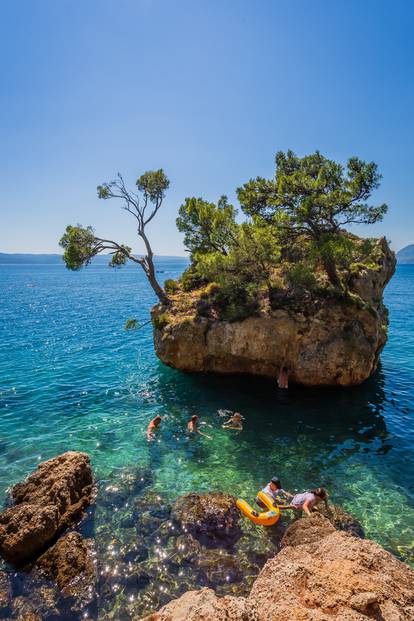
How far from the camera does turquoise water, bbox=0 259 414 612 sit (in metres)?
16.1

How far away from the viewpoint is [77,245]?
95.0 feet

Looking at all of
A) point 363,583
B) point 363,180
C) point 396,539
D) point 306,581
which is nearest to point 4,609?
point 306,581

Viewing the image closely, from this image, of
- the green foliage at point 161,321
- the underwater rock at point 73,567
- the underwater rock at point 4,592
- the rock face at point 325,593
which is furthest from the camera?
the green foliage at point 161,321

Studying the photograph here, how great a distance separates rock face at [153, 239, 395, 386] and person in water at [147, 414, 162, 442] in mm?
7351

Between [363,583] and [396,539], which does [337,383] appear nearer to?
[396,539]

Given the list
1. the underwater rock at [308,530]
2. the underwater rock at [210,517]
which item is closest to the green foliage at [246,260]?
the underwater rock at [210,517]

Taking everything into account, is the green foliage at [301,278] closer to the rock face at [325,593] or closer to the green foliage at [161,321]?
the green foliage at [161,321]


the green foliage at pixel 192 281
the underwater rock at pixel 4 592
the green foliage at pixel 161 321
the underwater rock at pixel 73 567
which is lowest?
the underwater rock at pixel 4 592

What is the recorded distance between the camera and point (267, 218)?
28.9 meters

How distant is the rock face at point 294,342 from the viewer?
80.8 ft

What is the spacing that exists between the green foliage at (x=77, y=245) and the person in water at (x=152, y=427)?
15.6 metres

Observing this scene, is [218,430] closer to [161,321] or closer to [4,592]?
[161,321]

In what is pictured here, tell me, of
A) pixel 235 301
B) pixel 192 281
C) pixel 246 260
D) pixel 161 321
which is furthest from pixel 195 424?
pixel 192 281

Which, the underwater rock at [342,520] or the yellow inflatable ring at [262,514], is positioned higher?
the yellow inflatable ring at [262,514]
